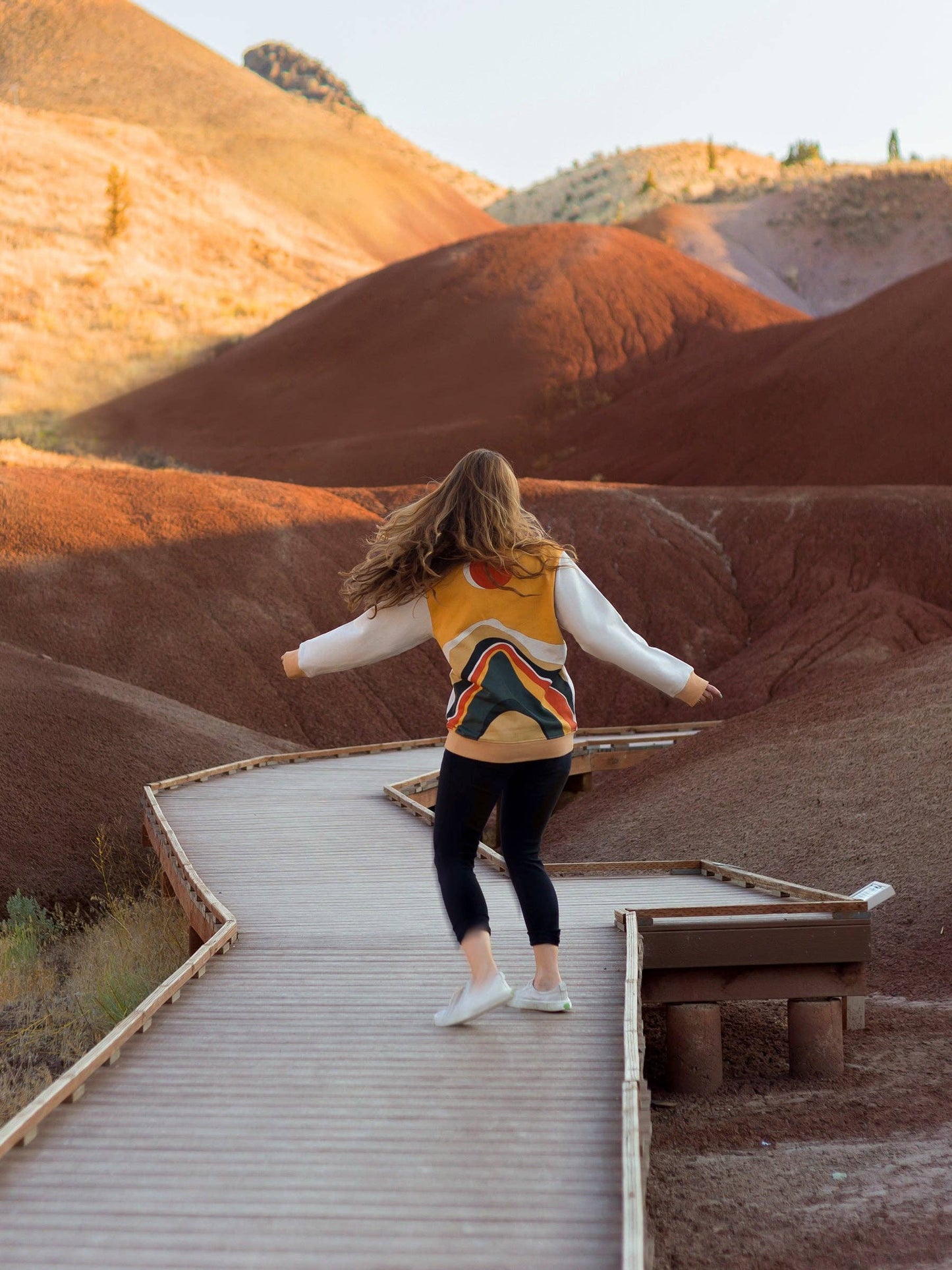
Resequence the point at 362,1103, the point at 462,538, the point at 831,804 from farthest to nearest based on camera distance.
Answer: the point at 831,804 → the point at 462,538 → the point at 362,1103

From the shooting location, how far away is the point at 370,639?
14.3 ft

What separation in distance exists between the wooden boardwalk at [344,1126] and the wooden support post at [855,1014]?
1.41m

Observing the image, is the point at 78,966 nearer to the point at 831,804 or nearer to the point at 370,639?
the point at 370,639

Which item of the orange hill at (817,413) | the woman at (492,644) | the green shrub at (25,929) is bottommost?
the green shrub at (25,929)

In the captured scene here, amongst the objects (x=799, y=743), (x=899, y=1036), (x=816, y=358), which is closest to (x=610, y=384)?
(x=816, y=358)

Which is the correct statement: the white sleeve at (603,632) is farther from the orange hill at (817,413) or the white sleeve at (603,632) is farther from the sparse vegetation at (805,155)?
the sparse vegetation at (805,155)

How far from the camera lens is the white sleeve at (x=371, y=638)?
429cm

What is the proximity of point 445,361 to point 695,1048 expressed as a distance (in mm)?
37477

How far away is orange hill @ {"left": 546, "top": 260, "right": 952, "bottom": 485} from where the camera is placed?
30.0m

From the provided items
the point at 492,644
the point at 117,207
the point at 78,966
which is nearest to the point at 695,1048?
the point at 492,644

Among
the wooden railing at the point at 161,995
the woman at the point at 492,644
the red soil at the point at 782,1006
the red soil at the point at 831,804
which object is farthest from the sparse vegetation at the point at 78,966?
the red soil at the point at 831,804

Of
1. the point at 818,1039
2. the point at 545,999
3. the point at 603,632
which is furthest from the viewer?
the point at 818,1039

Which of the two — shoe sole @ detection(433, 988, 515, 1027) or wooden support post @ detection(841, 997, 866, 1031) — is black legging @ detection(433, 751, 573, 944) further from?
wooden support post @ detection(841, 997, 866, 1031)

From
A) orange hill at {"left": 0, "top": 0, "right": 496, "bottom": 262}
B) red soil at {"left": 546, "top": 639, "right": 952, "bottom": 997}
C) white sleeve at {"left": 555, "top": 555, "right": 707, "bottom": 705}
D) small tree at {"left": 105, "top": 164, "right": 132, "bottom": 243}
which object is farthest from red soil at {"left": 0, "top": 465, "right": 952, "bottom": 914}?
orange hill at {"left": 0, "top": 0, "right": 496, "bottom": 262}
